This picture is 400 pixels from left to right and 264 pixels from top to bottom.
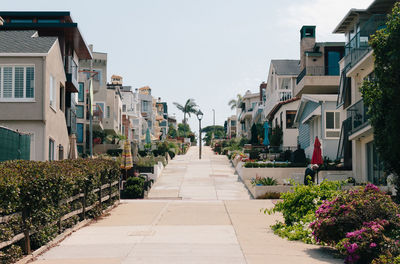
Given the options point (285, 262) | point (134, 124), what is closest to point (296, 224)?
point (285, 262)

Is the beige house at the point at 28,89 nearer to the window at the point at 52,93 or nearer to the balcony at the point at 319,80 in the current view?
the window at the point at 52,93

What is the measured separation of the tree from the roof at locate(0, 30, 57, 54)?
1433 cm

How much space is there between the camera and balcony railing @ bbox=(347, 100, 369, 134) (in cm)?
2315

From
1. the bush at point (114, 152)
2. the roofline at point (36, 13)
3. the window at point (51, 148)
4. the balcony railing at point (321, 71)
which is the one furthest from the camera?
the bush at point (114, 152)

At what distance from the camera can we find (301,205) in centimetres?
1352

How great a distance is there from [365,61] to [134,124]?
6811 centimetres

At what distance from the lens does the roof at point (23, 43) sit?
23.7m

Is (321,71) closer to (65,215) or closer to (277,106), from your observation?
(277,106)

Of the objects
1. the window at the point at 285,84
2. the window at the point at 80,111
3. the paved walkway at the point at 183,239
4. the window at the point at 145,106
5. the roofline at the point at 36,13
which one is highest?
the window at the point at 145,106

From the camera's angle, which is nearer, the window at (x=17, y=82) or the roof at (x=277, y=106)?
the window at (x=17, y=82)

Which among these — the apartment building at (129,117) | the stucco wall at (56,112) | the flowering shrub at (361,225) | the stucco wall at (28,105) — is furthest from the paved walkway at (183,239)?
the apartment building at (129,117)

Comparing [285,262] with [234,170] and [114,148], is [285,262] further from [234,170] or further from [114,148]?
[114,148]

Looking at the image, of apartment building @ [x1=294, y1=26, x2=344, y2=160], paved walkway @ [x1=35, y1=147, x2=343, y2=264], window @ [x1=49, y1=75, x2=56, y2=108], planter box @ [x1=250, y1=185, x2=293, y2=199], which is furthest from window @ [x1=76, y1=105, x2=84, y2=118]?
paved walkway @ [x1=35, y1=147, x2=343, y2=264]

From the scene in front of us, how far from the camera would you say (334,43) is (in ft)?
136
